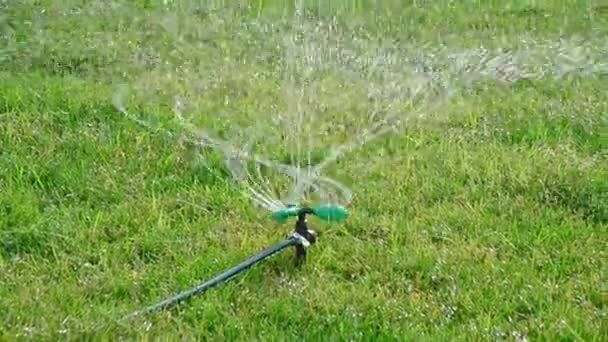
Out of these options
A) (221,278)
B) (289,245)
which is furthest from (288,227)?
(221,278)

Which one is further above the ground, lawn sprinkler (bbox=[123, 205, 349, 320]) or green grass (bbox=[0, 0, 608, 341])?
lawn sprinkler (bbox=[123, 205, 349, 320])

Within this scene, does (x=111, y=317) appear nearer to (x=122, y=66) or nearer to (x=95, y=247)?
(x=95, y=247)

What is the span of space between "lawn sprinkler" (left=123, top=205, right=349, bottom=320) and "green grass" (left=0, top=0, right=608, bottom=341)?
0.04m

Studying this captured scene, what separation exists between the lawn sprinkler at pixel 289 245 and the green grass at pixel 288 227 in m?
0.04

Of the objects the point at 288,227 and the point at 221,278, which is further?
the point at 288,227

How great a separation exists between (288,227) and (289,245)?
34 centimetres

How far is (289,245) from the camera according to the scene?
9.99 feet

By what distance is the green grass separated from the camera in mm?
2777

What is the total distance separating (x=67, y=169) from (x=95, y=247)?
673 mm

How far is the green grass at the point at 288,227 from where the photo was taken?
9.11 feet

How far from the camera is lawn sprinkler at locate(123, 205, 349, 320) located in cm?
286

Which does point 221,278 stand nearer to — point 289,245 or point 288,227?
point 289,245

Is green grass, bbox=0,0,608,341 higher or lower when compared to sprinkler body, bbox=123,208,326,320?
lower

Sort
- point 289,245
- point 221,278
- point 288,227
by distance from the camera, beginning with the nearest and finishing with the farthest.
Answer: point 221,278 < point 289,245 < point 288,227
